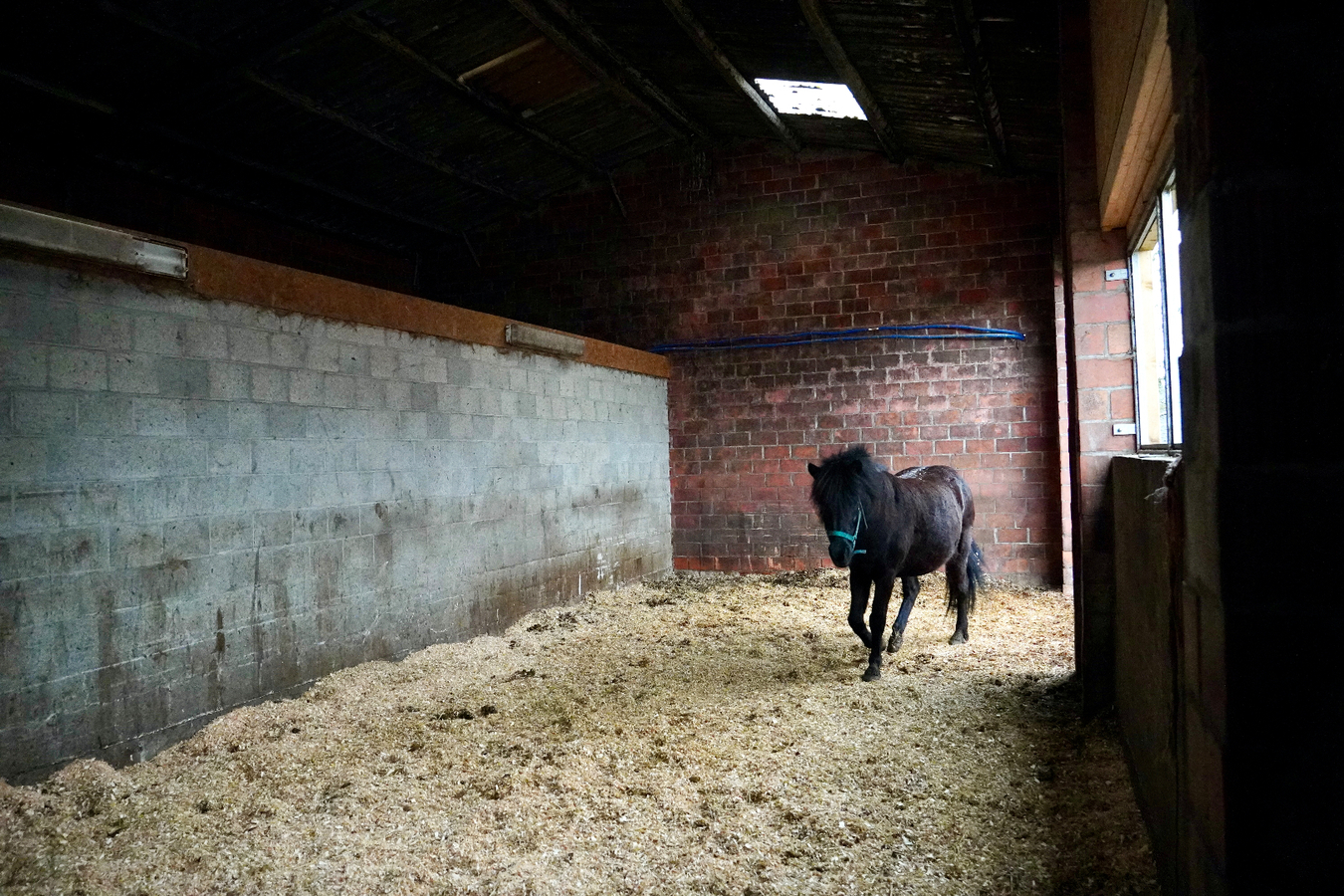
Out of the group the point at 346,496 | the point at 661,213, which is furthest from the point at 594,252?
the point at 346,496

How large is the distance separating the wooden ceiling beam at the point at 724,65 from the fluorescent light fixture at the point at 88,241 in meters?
3.32

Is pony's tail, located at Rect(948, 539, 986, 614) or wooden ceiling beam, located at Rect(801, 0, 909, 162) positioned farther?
pony's tail, located at Rect(948, 539, 986, 614)

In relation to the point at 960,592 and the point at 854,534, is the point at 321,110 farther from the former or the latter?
the point at 960,592

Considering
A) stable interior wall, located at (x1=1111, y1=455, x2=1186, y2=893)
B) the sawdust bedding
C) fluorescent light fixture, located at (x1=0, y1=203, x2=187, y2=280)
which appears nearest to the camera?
stable interior wall, located at (x1=1111, y1=455, x2=1186, y2=893)

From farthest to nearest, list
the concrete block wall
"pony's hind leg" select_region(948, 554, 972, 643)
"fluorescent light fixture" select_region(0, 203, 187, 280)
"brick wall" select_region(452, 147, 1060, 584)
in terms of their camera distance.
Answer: "brick wall" select_region(452, 147, 1060, 584) < "pony's hind leg" select_region(948, 554, 972, 643) < the concrete block wall < "fluorescent light fixture" select_region(0, 203, 187, 280)

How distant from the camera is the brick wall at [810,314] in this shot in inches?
269

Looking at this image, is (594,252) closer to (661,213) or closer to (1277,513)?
(661,213)

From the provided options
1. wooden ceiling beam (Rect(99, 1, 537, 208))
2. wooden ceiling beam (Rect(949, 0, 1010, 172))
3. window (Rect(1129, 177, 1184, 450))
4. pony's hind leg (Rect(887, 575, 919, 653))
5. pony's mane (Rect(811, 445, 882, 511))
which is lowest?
pony's hind leg (Rect(887, 575, 919, 653))

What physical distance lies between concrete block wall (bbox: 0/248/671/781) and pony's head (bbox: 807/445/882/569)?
2.27 metres

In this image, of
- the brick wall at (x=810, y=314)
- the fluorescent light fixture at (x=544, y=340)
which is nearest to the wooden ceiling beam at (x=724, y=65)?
the brick wall at (x=810, y=314)

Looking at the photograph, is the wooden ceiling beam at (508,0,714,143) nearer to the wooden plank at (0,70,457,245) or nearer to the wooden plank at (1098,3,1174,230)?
the wooden plank at (0,70,457,245)

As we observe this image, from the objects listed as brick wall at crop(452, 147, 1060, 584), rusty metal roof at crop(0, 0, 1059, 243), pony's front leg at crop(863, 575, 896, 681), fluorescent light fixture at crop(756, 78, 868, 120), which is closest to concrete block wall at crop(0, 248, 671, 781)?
rusty metal roof at crop(0, 0, 1059, 243)

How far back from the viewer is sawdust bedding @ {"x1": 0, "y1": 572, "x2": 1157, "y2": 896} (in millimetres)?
2223

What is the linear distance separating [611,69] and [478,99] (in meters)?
1.06
